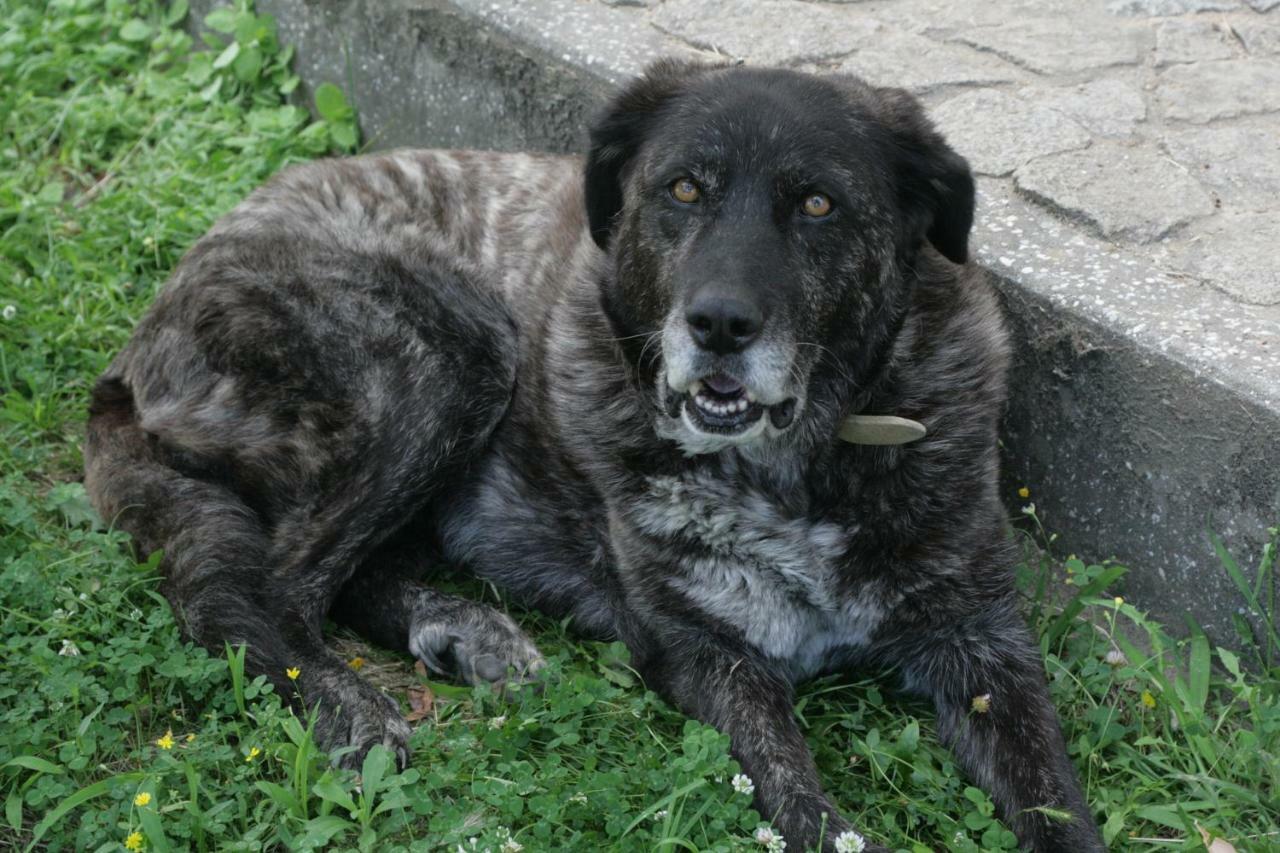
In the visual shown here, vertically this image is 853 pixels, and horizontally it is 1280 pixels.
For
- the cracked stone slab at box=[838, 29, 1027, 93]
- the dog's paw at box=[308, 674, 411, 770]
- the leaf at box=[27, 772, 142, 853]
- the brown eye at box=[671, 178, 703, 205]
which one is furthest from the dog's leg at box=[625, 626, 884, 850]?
the cracked stone slab at box=[838, 29, 1027, 93]

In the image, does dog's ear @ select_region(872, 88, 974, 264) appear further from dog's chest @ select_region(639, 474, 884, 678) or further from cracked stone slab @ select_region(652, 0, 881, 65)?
cracked stone slab @ select_region(652, 0, 881, 65)

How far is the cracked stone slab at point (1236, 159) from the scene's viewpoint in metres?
4.32

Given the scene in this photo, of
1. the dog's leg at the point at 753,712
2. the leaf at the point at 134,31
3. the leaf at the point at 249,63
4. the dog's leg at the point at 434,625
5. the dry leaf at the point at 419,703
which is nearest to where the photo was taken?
the dog's leg at the point at 753,712

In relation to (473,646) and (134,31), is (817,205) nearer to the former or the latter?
(473,646)

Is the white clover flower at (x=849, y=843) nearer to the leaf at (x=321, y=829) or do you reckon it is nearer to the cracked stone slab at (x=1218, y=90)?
the leaf at (x=321, y=829)

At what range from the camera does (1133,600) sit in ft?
12.8

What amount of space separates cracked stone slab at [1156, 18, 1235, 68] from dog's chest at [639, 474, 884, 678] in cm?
255

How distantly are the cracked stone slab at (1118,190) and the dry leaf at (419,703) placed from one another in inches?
87.5

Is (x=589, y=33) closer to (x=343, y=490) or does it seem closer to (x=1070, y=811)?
(x=343, y=490)

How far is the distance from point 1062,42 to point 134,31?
3.99 meters

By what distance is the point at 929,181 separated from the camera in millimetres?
3506

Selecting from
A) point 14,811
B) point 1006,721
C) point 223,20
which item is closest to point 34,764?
point 14,811

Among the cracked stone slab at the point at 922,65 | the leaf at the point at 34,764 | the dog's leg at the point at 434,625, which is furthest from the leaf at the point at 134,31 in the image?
the leaf at the point at 34,764

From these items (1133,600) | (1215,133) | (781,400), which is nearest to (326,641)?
→ (781,400)
